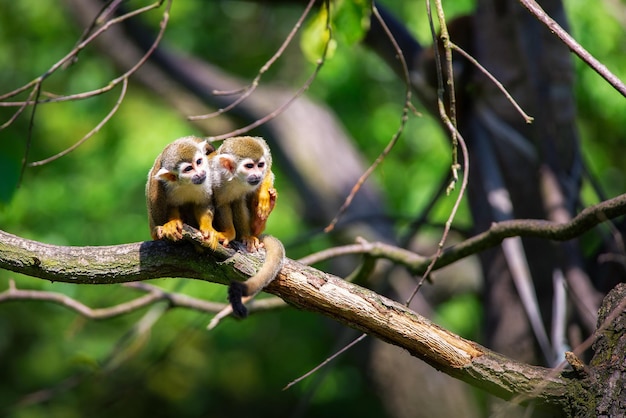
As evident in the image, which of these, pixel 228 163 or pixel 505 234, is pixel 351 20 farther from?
pixel 505 234

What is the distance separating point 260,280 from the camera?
2598mm

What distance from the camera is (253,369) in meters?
10.4

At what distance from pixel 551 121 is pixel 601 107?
2801mm

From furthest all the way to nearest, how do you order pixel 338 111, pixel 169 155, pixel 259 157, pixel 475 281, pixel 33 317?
pixel 33 317 < pixel 338 111 < pixel 475 281 < pixel 259 157 < pixel 169 155

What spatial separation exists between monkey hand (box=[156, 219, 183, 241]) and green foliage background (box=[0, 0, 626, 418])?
9.02 feet

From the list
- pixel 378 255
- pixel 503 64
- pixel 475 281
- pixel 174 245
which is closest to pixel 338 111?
pixel 475 281

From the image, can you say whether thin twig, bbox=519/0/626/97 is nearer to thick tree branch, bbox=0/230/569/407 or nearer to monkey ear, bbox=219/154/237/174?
thick tree branch, bbox=0/230/569/407

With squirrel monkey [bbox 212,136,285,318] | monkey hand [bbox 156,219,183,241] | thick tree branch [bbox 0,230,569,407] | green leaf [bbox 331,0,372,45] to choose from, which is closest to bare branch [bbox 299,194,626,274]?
thick tree branch [bbox 0,230,569,407]

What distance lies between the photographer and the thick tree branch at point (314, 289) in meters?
2.65

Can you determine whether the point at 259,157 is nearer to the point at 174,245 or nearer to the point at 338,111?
the point at 174,245

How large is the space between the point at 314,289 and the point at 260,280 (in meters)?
0.25

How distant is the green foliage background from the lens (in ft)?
24.8

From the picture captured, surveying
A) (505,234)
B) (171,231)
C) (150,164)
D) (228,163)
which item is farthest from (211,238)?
(150,164)

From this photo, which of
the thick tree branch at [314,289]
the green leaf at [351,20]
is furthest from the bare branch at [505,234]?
the green leaf at [351,20]
